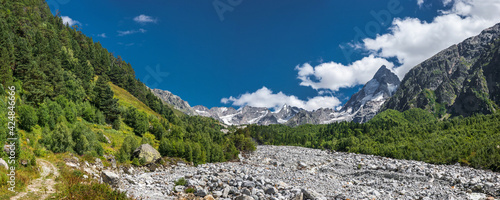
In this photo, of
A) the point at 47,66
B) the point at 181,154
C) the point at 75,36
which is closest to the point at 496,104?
the point at 181,154

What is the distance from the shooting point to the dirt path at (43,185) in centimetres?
1481

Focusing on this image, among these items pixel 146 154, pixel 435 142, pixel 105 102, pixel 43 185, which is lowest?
pixel 43 185

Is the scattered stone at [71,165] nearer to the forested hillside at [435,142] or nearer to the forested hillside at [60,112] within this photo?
the forested hillside at [60,112]

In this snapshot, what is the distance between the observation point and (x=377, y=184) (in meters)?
34.5

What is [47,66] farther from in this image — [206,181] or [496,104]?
[496,104]

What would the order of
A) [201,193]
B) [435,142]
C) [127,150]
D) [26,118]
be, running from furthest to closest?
[435,142] → [127,150] → [26,118] → [201,193]

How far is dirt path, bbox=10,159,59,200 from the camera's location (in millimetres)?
14805

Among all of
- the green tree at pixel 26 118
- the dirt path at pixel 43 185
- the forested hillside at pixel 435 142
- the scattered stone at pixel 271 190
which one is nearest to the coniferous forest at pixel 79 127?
the green tree at pixel 26 118

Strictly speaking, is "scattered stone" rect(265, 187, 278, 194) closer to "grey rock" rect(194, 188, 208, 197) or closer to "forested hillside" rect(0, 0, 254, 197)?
"grey rock" rect(194, 188, 208, 197)

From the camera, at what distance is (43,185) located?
57.4 feet

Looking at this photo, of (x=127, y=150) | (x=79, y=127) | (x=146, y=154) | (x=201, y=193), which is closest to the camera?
(x=201, y=193)

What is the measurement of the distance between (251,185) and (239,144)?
6480 centimetres

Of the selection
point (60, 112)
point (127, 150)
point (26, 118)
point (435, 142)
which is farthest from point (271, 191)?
point (435, 142)

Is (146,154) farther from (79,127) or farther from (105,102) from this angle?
(105,102)
